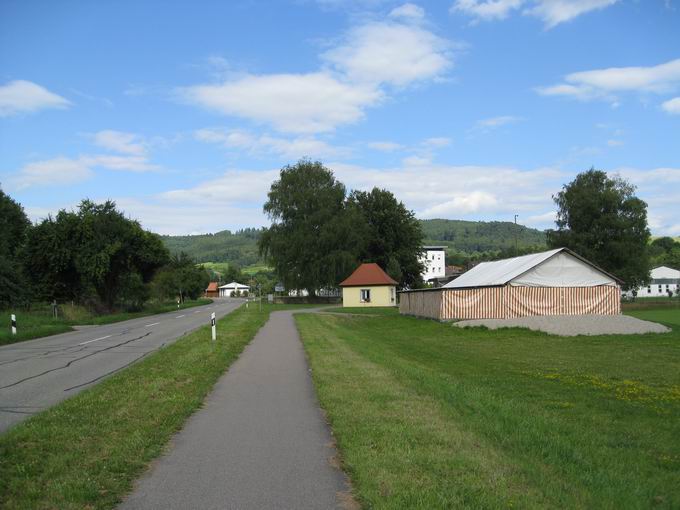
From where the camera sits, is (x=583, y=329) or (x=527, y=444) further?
(x=583, y=329)

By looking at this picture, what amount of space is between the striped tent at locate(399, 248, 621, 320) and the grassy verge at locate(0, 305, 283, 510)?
24816mm

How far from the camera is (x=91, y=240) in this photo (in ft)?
147

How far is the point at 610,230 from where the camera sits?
71875 mm

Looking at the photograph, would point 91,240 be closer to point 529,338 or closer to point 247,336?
point 247,336

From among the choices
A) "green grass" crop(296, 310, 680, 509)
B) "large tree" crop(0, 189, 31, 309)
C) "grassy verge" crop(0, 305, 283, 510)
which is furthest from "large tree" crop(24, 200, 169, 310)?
"grassy verge" crop(0, 305, 283, 510)

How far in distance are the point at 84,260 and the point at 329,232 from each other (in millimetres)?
33068

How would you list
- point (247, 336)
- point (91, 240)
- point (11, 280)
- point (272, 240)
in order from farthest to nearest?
point (272, 240)
point (91, 240)
point (11, 280)
point (247, 336)

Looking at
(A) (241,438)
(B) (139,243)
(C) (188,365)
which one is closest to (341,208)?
(B) (139,243)

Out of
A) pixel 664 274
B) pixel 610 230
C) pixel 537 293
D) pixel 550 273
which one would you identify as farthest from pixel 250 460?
pixel 664 274

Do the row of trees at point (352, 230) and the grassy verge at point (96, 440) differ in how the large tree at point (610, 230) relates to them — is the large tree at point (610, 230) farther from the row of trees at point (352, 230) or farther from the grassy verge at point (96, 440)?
the grassy verge at point (96, 440)

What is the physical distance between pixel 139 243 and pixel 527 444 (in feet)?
147

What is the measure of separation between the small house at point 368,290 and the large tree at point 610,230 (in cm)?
2209

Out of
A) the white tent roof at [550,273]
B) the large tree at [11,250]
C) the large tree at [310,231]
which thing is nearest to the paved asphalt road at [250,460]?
the white tent roof at [550,273]

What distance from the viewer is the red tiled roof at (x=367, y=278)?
6775 cm
